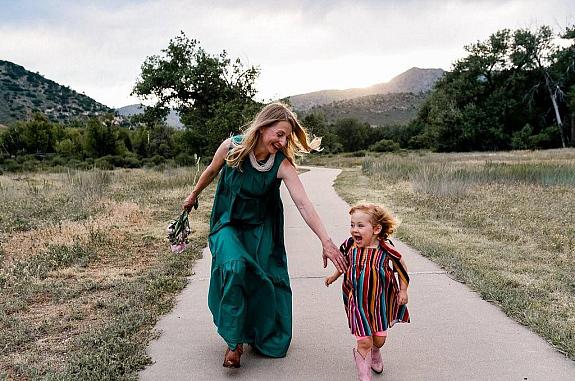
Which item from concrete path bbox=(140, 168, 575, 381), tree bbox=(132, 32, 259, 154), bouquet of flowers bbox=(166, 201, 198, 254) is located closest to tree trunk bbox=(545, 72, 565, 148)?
tree bbox=(132, 32, 259, 154)

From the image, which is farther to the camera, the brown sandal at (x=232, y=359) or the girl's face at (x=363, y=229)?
the brown sandal at (x=232, y=359)

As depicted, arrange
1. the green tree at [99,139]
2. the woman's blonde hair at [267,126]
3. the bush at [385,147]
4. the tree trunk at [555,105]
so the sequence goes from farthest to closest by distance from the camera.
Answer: the bush at [385,147] → the tree trunk at [555,105] → the green tree at [99,139] → the woman's blonde hair at [267,126]

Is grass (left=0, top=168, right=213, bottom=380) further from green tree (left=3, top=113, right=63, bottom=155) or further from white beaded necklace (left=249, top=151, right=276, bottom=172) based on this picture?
green tree (left=3, top=113, right=63, bottom=155)

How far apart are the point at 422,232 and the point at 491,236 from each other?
1.08 m

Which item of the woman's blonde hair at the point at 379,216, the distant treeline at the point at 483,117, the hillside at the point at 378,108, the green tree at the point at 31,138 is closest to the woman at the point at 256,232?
the woman's blonde hair at the point at 379,216

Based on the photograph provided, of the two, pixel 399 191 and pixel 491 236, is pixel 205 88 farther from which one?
pixel 491 236

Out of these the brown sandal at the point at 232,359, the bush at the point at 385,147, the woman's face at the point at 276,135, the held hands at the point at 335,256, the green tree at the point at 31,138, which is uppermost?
the green tree at the point at 31,138

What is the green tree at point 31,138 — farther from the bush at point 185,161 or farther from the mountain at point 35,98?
the mountain at point 35,98

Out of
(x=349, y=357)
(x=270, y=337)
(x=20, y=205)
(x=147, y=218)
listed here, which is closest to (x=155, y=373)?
(x=270, y=337)

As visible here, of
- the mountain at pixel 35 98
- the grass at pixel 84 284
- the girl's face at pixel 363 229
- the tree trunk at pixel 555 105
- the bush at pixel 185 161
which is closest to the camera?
the girl's face at pixel 363 229

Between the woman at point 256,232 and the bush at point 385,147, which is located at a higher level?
the woman at point 256,232

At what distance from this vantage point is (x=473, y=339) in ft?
13.1

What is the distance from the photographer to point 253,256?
3.74 metres

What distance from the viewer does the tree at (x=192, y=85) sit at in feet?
105
